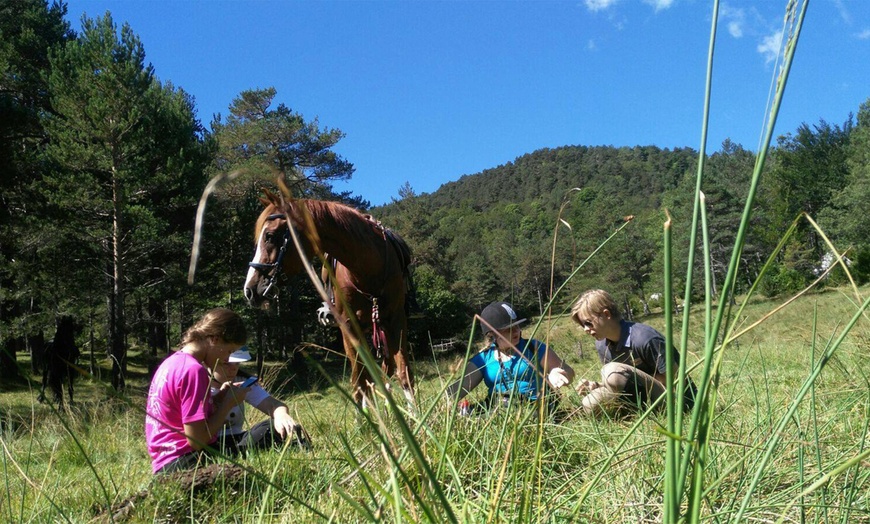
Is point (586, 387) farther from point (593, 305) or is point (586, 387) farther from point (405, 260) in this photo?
point (405, 260)

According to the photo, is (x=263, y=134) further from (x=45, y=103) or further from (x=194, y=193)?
(x=45, y=103)

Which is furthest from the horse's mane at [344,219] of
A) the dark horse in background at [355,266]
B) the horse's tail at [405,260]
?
the horse's tail at [405,260]

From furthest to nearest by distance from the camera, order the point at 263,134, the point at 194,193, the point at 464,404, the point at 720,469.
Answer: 1. the point at 263,134
2. the point at 194,193
3. the point at 464,404
4. the point at 720,469

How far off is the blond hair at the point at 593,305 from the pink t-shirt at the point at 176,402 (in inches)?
79.0

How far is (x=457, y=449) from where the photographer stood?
169 centimetres

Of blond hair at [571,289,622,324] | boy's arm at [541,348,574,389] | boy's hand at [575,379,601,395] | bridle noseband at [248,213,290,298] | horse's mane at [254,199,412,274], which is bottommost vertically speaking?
boy's hand at [575,379,601,395]

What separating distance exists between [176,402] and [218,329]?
1.49 feet

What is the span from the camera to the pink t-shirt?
2.49 m

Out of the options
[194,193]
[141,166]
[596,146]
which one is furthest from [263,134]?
[596,146]

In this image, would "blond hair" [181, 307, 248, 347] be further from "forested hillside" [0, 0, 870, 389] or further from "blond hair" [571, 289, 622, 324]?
"forested hillside" [0, 0, 870, 389]

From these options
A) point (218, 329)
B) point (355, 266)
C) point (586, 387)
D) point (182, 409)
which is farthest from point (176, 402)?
point (586, 387)

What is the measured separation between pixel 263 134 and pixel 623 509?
1026 inches

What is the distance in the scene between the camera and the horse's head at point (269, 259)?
3.29 meters

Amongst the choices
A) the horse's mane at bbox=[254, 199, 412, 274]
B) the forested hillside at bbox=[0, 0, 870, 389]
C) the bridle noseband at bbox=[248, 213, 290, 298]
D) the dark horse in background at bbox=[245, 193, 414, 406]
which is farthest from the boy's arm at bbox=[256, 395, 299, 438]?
the forested hillside at bbox=[0, 0, 870, 389]
